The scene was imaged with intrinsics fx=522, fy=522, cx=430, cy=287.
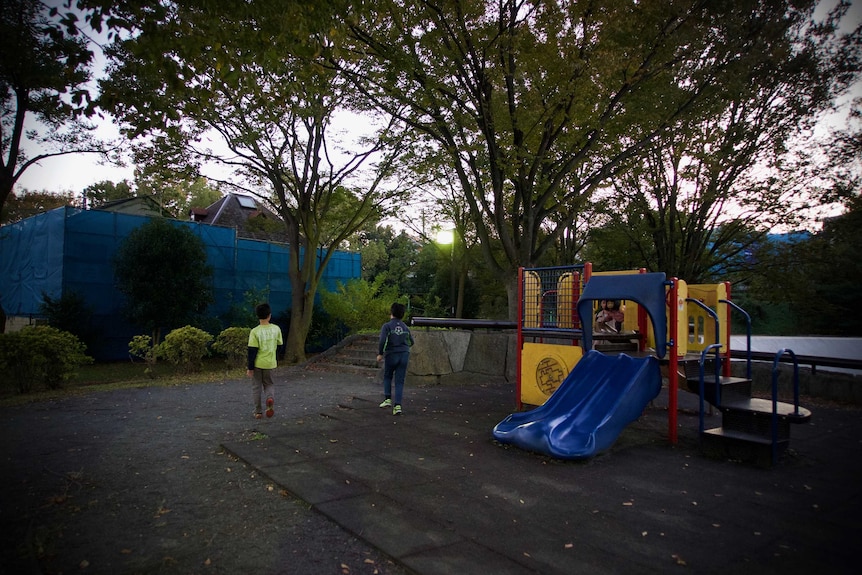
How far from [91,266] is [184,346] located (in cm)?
771

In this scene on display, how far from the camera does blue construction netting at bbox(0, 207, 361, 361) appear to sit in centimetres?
1728

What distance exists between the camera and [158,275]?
17.0 meters

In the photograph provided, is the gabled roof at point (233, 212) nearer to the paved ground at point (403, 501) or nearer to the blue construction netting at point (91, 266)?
the blue construction netting at point (91, 266)

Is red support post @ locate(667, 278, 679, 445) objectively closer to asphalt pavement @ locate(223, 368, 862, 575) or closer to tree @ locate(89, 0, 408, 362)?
asphalt pavement @ locate(223, 368, 862, 575)

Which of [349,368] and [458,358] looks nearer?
[458,358]

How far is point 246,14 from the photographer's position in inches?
228

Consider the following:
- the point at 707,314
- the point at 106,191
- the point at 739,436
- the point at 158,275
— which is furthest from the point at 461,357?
the point at 106,191

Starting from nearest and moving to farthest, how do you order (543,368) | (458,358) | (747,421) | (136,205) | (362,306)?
(747,421), (543,368), (458,358), (362,306), (136,205)

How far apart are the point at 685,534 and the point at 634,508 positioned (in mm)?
513

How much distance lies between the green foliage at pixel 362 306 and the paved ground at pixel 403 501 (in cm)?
1221

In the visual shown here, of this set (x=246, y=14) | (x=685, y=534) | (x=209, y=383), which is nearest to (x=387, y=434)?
(x=685, y=534)

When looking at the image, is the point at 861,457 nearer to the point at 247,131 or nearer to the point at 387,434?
the point at 387,434

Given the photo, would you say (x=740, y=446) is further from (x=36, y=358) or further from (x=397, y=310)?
(x=36, y=358)

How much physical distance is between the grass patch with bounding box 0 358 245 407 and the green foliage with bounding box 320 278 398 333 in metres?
4.60
